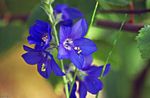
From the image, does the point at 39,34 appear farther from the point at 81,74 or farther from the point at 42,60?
the point at 81,74

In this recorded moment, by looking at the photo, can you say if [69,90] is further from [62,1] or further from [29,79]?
[29,79]

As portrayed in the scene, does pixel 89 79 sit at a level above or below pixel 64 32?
below

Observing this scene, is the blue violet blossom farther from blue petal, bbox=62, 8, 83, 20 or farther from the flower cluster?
blue petal, bbox=62, 8, 83, 20

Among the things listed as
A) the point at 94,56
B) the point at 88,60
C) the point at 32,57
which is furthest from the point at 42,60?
the point at 94,56

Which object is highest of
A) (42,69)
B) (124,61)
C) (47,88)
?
(42,69)

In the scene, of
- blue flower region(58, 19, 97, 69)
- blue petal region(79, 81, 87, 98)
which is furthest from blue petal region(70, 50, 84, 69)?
blue petal region(79, 81, 87, 98)

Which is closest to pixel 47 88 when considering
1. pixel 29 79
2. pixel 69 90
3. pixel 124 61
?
pixel 29 79

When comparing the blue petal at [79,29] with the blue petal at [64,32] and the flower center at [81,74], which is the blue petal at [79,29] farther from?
the flower center at [81,74]
